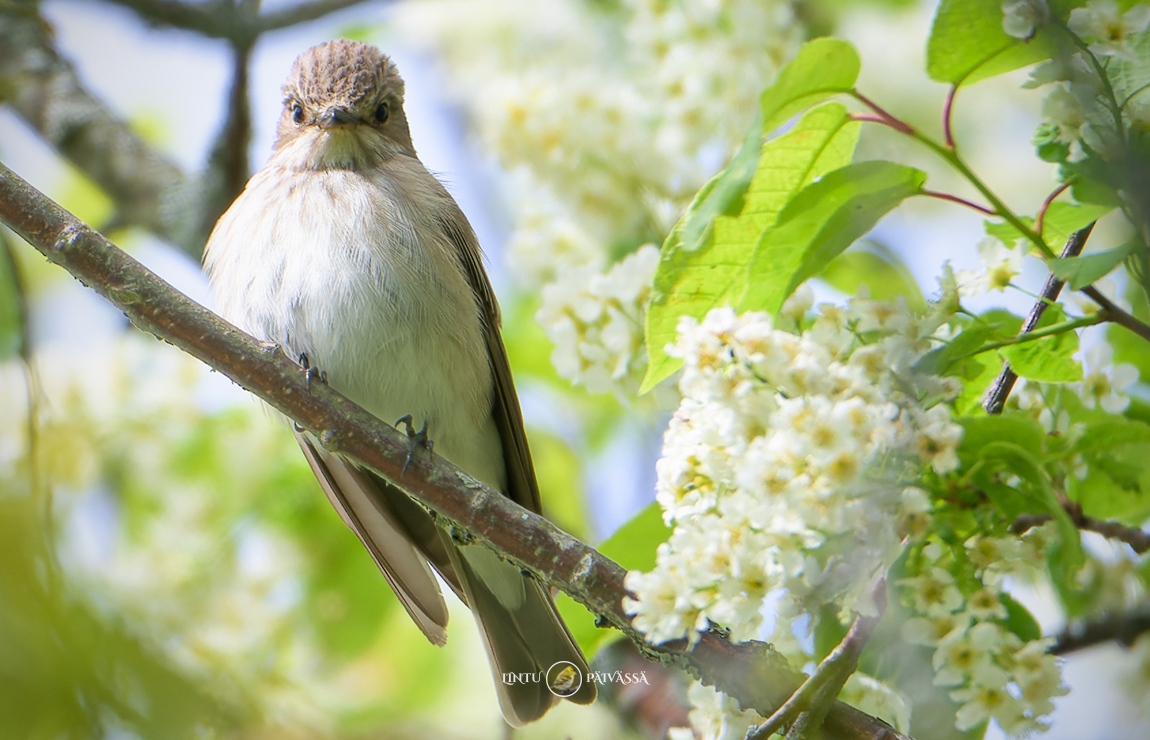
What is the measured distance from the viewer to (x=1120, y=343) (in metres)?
2.95

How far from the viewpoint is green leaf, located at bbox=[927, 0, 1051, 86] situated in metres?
2.21

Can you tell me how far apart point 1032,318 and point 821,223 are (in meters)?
0.53

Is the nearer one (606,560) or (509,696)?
(606,560)

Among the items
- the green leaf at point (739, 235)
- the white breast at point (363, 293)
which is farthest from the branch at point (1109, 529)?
the white breast at point (363, 293)

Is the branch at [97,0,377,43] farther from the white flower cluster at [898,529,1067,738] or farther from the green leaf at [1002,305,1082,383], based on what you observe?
the white flower cluster at [898,529,1067,738]

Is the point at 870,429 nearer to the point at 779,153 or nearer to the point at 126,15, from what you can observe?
the point at 779,153

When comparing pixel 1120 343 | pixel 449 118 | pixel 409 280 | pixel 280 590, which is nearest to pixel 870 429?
pixel 1120 343

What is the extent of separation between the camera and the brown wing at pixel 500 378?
4.20m

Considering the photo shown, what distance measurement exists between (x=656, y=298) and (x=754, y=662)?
2.89ft

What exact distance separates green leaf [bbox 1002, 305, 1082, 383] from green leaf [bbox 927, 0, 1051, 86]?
21.0 inches

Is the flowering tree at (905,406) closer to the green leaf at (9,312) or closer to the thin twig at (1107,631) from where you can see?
the thin twig at (1107,631)

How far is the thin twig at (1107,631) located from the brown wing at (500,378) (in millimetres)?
1977

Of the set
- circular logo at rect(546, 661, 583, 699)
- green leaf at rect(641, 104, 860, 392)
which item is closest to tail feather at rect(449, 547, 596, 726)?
circular logo at rect(546, 661, 583, 699)

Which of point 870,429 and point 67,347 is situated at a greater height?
point 67,347
